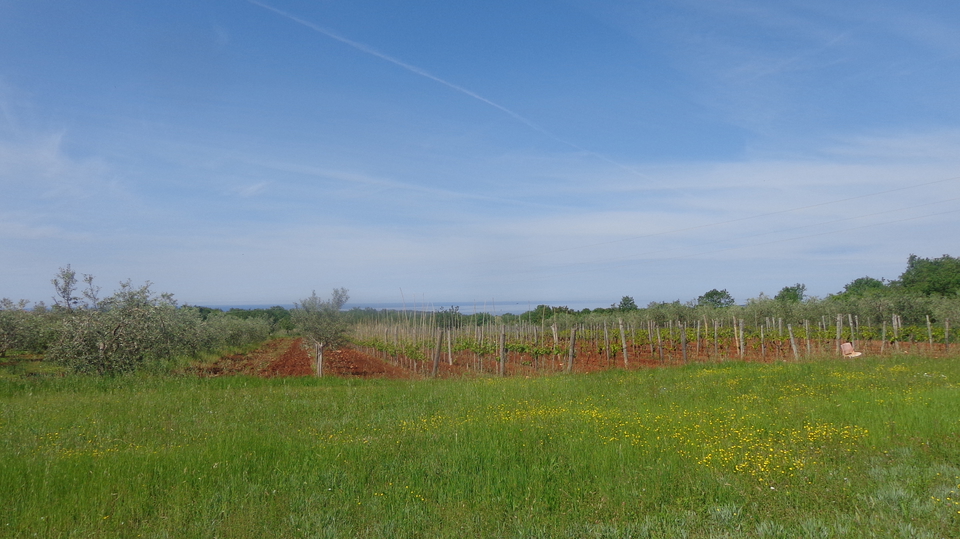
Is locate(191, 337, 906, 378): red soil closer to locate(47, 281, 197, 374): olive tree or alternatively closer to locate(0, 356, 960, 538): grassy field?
locate(47, 281, 197, 374): olive tree

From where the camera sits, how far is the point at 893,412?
33.5 feet

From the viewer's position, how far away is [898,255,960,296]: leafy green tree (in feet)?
221

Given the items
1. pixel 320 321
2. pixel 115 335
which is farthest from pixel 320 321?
pixel 115 335

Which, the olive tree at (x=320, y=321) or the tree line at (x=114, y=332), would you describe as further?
the olive tree at (x=320, y=321)

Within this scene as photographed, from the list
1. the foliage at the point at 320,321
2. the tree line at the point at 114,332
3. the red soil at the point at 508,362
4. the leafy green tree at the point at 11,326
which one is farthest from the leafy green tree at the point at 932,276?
the leafy green tree at the point at 11,326

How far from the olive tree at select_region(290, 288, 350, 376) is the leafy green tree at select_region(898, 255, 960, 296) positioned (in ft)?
217

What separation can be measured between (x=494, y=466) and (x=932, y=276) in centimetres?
8819

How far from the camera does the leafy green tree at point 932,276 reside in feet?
221

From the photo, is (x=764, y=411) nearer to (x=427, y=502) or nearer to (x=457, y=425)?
(x=457, y=425)

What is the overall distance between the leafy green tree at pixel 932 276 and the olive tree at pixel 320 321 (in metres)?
66.1

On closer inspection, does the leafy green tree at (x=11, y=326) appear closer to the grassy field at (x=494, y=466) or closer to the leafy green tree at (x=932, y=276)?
the grassy field at (x=494, y=466)

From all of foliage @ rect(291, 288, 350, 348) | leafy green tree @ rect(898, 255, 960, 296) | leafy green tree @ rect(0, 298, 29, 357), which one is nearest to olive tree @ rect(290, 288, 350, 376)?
foliage @ rect(291, 288, 350, 348)

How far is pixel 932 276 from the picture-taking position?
Answer: 71500mm

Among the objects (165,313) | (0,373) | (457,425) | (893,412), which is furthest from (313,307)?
(893,412)
